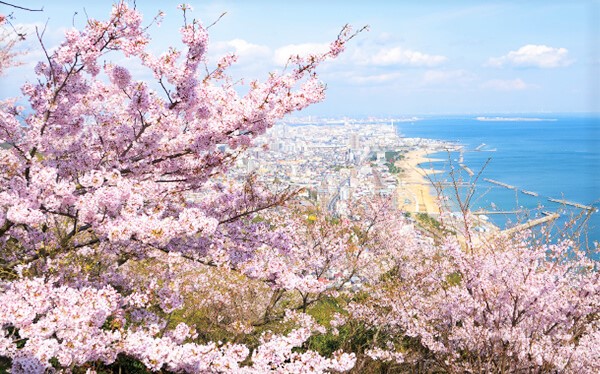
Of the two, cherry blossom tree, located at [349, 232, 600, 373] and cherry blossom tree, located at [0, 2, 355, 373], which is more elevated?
cherry blossom tree, located at [0, 2, 355, 373]

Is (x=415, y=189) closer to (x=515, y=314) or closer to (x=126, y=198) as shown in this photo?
(x=515, y=314)

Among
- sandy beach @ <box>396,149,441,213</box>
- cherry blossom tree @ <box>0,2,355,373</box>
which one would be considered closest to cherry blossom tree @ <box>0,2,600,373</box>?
cherry blossom tree @ <box>0,2,355,373</box>

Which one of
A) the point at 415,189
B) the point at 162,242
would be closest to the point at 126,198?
the point at 162,242

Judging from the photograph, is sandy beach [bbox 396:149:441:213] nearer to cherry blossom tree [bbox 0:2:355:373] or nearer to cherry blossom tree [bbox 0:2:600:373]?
cherry blossom tree [bbox 0:2:600:373]

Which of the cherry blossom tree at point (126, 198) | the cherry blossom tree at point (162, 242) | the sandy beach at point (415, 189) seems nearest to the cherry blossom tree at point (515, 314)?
the cherry blossom tree at point (162, 242)

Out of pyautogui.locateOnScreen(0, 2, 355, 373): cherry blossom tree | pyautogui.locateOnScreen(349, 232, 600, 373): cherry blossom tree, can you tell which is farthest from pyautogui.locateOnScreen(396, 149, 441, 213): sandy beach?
pyautogui.locateOnScreen(0, 2, 355, 373): cherry blossom tree

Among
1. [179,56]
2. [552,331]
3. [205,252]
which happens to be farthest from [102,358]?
[552,331]

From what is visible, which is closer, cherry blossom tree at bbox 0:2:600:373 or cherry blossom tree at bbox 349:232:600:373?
cherry blossom tree at bbox 0:2:600:373

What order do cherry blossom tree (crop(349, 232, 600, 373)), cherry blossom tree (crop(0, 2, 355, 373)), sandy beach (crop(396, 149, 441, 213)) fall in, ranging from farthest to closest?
sandy beach (crop(396, 149, 441, 213)), cherry blossom tree (crop(349, 232, 600, 373)), cherry blossom tree (crop(0, 2, 355, 373))

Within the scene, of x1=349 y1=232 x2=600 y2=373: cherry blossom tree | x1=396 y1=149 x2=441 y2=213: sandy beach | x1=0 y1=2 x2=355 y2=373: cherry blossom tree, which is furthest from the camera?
x1=396 y1=149 x2=441 y2=213: sandy beach

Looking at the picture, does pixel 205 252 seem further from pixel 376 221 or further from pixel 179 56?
pixel 376 221

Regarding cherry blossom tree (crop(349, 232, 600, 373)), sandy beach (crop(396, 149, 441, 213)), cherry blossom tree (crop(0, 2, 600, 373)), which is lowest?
sandy beach (crop(396, 149, 441, 213))
